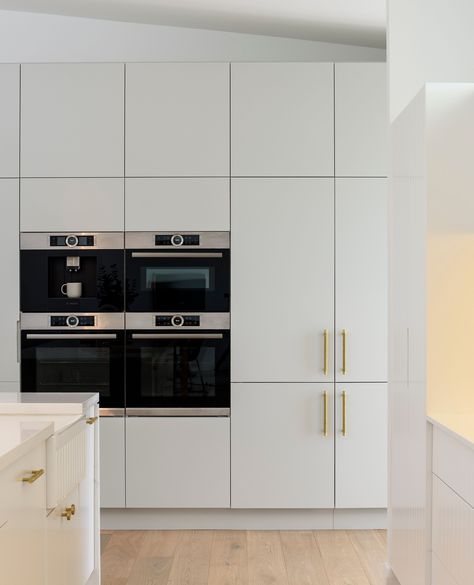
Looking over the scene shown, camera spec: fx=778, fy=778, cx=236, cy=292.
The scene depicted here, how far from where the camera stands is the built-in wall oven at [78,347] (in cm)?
425

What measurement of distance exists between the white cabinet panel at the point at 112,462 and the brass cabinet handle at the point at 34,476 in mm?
1963

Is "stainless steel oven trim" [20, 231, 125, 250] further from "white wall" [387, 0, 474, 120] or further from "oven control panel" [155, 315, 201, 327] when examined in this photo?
"white wall" [387, 0, 474, 120]

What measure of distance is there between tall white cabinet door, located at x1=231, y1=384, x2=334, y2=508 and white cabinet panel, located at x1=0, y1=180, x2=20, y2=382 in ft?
4.06

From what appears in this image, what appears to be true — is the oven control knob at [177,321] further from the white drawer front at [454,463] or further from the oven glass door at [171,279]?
the white drawer front at [454,463]

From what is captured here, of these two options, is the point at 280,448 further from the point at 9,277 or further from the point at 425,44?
the point at 425,44

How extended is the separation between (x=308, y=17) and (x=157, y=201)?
1367 millimetres

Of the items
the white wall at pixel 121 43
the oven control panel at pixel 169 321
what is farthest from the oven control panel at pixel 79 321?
the white wall at pixel 121 43

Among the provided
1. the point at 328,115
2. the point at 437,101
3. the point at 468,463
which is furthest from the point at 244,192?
the point at 468,463

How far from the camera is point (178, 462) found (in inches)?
167

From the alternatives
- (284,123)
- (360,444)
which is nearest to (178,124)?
(284,123)

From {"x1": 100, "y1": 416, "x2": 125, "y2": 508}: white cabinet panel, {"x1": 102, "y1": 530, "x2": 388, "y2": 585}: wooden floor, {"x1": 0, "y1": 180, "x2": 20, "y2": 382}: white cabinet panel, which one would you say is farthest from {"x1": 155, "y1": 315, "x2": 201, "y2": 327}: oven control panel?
{"x1": 102, "y1": 530, "x2": 388, "y2": 585}: wooden floor

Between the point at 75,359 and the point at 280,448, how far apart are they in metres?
1.22

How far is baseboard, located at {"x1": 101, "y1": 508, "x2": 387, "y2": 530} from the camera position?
14.1 feet

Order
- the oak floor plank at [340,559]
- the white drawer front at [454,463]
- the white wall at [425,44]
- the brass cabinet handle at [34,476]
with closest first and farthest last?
the brass cabinet handle at [34,476] < the white drawer front at [454,463] < the white wall at [425,44] < the oak floor plank at [340,559]
